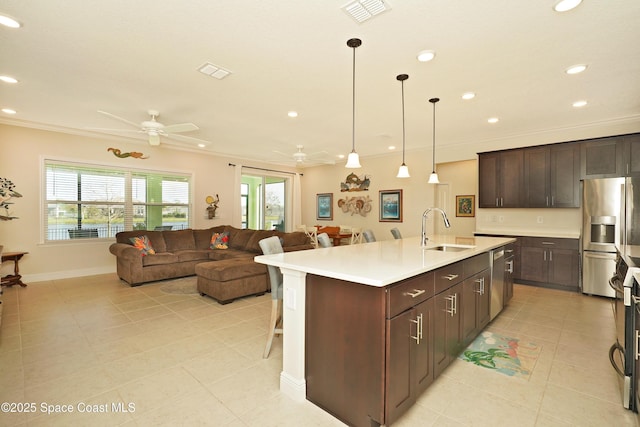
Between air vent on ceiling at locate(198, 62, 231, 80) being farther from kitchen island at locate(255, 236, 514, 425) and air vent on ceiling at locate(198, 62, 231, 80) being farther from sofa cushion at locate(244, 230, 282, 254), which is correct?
sofa cushion at locate(244, 230, 282, 254)

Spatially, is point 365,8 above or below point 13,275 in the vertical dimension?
above

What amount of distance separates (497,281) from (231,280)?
10.8ft

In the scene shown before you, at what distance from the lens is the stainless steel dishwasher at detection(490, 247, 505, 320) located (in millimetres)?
3213

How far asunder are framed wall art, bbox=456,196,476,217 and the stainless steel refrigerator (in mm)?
2261

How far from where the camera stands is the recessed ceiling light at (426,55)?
104 inches

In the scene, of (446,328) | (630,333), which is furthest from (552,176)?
(446,328)

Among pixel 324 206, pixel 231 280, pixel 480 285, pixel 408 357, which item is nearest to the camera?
pixel 408 357

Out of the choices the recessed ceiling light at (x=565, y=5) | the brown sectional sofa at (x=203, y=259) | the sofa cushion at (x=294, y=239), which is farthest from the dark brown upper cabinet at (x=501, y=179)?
the recessed ceiling light at (x=565, y=5)

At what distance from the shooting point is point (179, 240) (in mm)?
6062

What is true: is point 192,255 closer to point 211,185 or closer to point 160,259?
point 160,259

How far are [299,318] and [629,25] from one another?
3274 mm

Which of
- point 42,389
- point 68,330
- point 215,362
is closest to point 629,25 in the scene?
point 215,362

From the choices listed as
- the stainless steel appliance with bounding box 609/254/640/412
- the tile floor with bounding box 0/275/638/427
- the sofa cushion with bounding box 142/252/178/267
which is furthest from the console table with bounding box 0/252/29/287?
the stainless steel appliance with bounding box 609/254/640/412

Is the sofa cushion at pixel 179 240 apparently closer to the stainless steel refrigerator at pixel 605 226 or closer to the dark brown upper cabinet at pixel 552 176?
the dark brown upper cabinet at pixel 552 176
